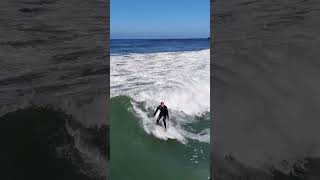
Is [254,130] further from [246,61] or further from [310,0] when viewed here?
Answer: [310,0]

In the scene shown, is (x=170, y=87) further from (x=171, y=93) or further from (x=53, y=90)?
(x=53, y=90)

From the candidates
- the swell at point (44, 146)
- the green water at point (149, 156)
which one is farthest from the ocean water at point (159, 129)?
the swell at point (44, 146)

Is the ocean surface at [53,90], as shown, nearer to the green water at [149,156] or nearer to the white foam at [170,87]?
the green water at [149,156]

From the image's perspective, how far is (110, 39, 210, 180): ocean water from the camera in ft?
33.8

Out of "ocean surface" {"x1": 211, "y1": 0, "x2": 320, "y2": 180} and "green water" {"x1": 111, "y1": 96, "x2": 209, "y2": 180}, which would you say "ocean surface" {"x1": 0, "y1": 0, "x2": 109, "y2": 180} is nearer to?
"ocean surface" {"x1": 211, "y1": 0, "x2": 320, "y2": 180}

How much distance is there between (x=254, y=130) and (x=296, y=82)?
70cm

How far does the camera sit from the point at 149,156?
11.4 metres

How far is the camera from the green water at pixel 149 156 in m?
9.80

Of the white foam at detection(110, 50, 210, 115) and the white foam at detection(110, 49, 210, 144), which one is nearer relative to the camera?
the white foam at detection(110, 49, 210, 144)

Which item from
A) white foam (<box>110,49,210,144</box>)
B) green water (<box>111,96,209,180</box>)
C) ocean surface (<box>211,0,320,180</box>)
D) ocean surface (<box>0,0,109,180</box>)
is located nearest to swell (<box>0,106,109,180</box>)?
ocean surface (<box>0,0,109,180</box>)

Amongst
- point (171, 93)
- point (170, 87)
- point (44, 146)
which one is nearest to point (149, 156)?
point (171, 93)

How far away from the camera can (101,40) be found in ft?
14.4

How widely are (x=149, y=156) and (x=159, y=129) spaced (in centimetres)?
196

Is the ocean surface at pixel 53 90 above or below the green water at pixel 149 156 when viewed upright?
above
